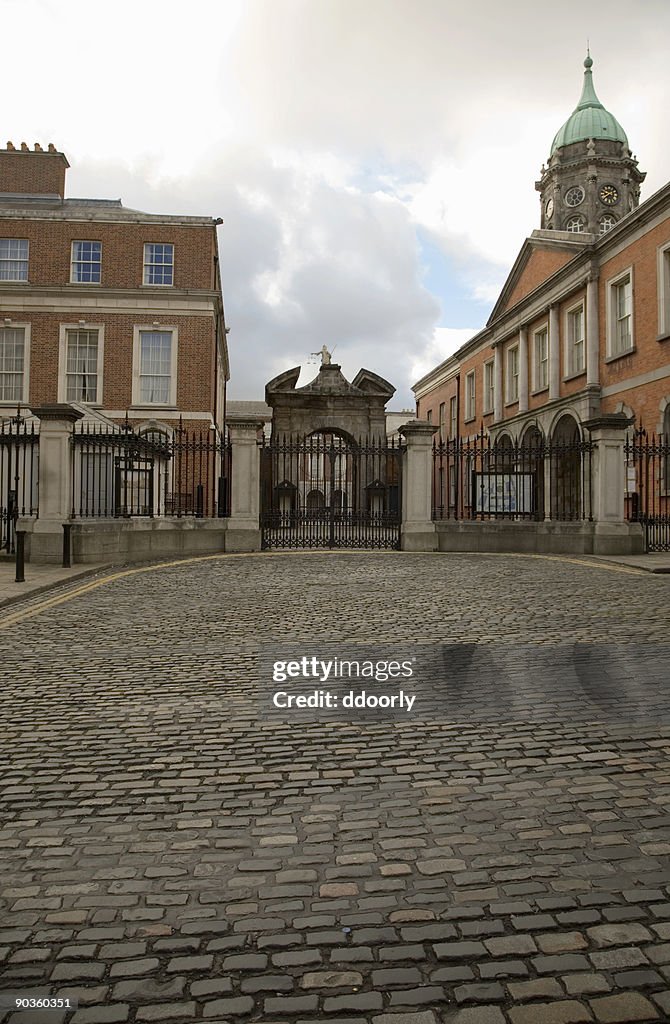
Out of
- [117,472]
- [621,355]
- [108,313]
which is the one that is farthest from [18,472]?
[621,355]

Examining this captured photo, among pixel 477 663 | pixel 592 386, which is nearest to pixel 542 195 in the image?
pixel 592 386

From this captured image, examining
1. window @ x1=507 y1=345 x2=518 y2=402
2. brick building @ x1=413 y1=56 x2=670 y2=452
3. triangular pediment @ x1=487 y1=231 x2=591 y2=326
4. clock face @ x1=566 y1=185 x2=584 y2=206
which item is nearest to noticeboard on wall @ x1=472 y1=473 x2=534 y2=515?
brick building @ x1=413 y1=56 x2=670 y2=452

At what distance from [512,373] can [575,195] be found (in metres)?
20.9

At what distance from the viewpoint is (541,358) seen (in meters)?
32.9

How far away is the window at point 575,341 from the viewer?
28830 mm

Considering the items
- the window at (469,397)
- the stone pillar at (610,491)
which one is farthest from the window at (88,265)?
the stone pillar at (610,491)

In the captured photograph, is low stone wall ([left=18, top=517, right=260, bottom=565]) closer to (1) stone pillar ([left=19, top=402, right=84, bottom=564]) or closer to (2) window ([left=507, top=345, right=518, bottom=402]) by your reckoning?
(1) stone pillar ([left=19, top=402, right=84, bottom=564])

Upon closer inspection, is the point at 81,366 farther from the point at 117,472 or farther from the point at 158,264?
the point at 117,472

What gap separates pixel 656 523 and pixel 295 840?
18.1 m

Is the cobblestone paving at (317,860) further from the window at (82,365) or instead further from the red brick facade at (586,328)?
the window at (82,365)

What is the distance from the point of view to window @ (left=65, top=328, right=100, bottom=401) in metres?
30.7

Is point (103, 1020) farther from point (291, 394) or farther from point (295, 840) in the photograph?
point (291, 394)

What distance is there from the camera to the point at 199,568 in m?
14.2

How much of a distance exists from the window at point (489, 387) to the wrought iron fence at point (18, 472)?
27.1 meters
